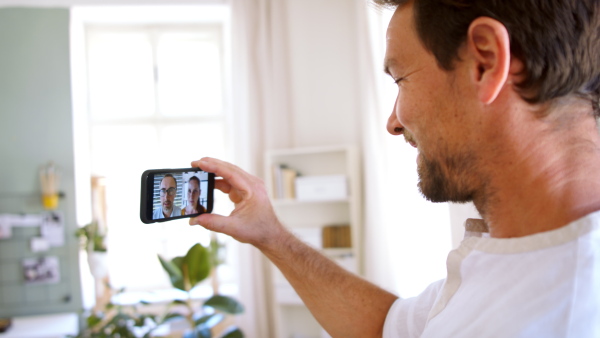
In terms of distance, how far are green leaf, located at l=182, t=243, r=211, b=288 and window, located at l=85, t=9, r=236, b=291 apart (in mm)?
1355

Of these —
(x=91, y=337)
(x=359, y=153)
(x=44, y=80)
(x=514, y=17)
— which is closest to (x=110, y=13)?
(x=44, y=80)

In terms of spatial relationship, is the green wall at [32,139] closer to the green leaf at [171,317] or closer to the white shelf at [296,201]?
the green leaf at [171,317]

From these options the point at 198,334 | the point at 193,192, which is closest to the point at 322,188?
the point at 198,334

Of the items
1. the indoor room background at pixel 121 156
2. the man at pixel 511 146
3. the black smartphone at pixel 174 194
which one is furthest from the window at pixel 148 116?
the man at pixel 511 146

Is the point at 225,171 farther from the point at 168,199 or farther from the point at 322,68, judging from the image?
the point at 322,68

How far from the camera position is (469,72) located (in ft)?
2.08

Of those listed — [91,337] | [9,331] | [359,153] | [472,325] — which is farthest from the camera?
[359,153]

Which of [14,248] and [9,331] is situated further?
[14,248]

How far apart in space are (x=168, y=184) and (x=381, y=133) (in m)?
2.05

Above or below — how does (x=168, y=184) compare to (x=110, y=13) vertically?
below

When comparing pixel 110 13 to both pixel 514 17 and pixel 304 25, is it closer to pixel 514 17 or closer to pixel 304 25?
pixel 304 25

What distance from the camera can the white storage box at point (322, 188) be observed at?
135 inches

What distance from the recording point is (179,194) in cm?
109

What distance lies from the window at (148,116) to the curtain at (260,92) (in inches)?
20.5
